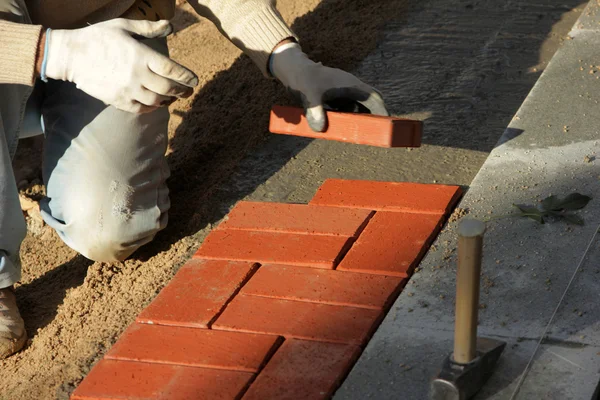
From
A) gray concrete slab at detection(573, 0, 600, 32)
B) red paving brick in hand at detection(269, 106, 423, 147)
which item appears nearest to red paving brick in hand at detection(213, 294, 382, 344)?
red paving brick in hand at detection(269, 106, 423, 147)

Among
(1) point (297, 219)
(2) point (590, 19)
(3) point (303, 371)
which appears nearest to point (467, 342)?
(3) point (303, 371)

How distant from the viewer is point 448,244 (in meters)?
2.55

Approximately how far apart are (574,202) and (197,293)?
1208 millimetres

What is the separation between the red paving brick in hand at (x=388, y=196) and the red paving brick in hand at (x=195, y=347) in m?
0.72

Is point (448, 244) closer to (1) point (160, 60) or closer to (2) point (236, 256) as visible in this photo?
(2) point (236, 256)

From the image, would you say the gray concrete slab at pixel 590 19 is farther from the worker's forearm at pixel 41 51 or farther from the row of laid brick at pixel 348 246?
the worker's forearm at pixel 41 51

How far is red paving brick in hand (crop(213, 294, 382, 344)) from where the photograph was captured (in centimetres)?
226

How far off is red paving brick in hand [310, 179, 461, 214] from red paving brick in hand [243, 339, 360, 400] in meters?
0.70

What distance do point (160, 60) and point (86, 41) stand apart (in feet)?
0.83

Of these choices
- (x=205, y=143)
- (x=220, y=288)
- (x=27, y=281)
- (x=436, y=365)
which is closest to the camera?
(x=436, y=365)

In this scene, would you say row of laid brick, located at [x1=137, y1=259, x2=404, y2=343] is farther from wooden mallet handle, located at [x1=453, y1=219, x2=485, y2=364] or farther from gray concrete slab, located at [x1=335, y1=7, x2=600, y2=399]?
wooden mallet handle, located at [x1=453, y1=219, x2=485, y2=364]

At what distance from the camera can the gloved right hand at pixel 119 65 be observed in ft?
8.02

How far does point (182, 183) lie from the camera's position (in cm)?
339

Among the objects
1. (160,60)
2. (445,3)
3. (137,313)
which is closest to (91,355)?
(137,313)
